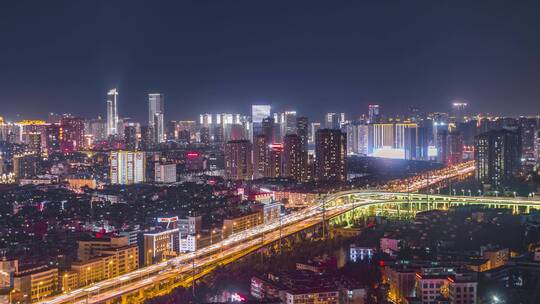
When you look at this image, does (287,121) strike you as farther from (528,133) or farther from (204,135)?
(528,133)

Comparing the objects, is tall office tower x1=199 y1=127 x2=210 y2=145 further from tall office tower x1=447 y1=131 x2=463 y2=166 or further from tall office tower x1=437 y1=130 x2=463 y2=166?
tall office tower x1=447 y1=131 x2=463 y2=166

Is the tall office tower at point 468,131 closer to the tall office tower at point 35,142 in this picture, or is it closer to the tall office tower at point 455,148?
the tall office tower at point 455,148

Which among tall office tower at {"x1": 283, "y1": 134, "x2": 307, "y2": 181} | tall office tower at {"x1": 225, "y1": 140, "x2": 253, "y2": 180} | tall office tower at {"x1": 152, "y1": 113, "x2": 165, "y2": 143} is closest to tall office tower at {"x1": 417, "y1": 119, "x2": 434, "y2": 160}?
tall office tower at {"x1": 283, "y1": 134, "x2": 307, "y2": 181}

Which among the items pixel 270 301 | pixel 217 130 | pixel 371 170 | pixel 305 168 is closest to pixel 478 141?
pixel 305 168

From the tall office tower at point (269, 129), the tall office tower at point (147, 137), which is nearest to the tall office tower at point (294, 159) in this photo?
the tall office tower at point (269, 129)

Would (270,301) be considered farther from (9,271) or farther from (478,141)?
(478,141)
